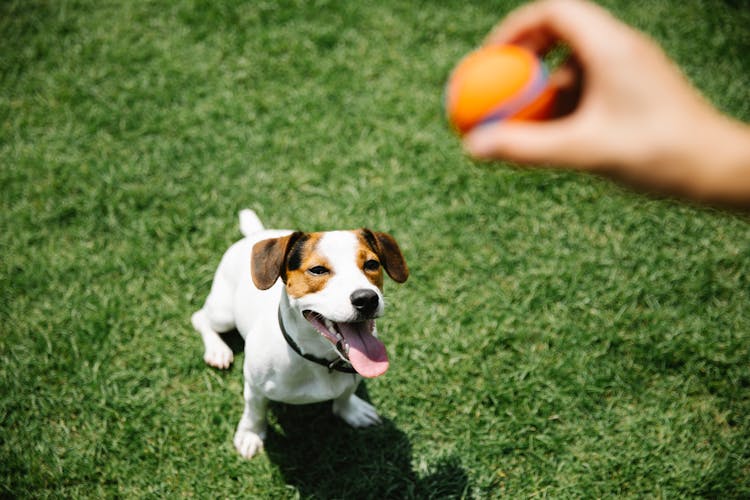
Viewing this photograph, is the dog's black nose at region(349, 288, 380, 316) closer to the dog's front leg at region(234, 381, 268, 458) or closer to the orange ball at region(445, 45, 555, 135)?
the orange ball at region(445, 45, 555, 135)

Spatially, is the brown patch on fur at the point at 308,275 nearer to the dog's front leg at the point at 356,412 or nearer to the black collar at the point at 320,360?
the black collar at the point at 320,360

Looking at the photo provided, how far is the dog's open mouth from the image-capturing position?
119 inches

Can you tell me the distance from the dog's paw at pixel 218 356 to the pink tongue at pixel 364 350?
176 cm

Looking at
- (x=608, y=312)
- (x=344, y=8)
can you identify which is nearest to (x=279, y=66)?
(x=344, y=8)

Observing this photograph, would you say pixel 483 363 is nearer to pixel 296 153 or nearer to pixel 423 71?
pixel 296 153

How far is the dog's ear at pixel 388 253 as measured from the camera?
338 centimetres

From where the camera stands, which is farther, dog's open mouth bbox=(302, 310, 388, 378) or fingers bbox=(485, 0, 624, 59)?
dog's open mouth bbox=(302, 310, 388, 378)

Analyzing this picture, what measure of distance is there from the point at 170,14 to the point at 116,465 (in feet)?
16.0

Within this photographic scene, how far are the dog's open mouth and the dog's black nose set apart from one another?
0.19 meters

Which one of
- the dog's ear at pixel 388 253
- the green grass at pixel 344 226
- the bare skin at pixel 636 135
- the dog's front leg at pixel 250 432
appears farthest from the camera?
the green grass at pixel 344 226

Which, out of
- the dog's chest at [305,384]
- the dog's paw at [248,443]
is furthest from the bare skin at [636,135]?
the dog's paw at [248,443]

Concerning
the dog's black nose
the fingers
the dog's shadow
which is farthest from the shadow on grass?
the fingers

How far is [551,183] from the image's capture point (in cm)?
557

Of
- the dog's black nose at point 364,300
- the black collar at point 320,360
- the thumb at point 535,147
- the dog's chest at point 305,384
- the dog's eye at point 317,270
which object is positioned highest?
the thumb at point 535,147
